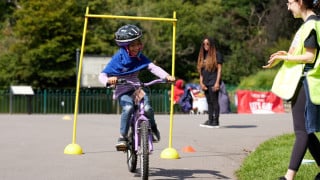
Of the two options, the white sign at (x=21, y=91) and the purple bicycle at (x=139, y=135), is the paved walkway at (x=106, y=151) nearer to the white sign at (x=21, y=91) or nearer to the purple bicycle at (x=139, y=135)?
the purple bicycle at (x=139, y=135)

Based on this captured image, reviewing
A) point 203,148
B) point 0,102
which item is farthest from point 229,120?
point 0,102

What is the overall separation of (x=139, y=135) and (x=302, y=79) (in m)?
2.08

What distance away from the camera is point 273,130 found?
14.3 meters

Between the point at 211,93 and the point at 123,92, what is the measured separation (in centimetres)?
694

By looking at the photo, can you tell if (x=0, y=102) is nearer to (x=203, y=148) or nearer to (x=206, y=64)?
(x=206, y=64)

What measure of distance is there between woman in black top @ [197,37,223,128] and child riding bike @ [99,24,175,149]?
6.61m

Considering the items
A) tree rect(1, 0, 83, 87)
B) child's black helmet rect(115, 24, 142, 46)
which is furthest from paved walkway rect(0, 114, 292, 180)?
tree rect(1, 0, 83, 87)

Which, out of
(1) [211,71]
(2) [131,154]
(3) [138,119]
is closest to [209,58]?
(1) [211,71]

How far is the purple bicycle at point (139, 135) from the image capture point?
22.9 ft

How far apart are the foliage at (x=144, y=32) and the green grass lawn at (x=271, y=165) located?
647 inches

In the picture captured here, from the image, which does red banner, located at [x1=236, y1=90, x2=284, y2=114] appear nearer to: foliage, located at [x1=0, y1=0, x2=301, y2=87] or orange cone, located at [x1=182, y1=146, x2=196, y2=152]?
foliage, located at [x1=0, y1=0, x2=301, y2=87]

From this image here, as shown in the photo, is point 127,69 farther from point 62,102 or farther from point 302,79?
point 62,102

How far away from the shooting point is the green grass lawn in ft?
23.5

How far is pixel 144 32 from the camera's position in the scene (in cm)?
3916
